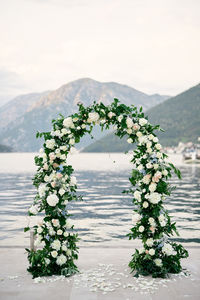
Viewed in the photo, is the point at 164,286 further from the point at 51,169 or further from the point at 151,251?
the point at 51,169

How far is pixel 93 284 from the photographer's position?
6812 millimetres

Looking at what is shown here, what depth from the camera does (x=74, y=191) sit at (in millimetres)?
7789

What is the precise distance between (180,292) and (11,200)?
24.0m

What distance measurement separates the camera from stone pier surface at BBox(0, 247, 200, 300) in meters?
6.28

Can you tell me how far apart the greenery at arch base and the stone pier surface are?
0.32 m

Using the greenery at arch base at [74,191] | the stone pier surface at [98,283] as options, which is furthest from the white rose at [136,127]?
the stone pier surface at [98,283]

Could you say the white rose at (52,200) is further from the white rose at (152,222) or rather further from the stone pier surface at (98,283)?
the white rose at (152,222)

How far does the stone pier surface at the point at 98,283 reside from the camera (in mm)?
6277

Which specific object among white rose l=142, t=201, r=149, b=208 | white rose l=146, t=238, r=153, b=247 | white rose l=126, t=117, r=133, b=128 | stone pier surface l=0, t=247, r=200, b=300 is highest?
white rose l=126, t=117, r=133, b=128

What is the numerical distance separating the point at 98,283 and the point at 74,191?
6.24 ft

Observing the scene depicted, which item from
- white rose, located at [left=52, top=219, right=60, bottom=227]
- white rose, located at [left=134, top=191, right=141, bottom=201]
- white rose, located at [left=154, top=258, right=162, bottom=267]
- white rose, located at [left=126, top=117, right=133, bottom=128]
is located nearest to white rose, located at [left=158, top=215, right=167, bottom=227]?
white rose, located at [left=134, top=191, right=141, bottom=201]

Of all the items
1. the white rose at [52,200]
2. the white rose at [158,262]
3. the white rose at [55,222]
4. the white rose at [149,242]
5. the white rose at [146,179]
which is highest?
the white rose at [146,179]

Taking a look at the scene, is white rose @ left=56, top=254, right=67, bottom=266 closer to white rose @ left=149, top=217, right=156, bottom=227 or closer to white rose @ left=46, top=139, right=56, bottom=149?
white rose @ left=149, top=217, right=156, bottom=227

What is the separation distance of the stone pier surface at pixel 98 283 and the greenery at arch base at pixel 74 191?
1.06 feet
